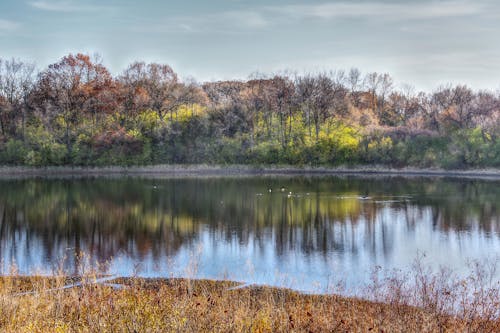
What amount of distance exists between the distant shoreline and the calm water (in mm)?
22955

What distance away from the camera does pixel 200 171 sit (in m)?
77.8

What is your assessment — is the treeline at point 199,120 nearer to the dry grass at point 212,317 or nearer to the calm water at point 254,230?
the calm water at point 254,230

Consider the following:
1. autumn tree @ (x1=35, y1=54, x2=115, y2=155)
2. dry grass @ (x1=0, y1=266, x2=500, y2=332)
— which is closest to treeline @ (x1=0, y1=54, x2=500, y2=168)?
autumn tree @ (x1=35, y1=54, x2=115, y2=155)

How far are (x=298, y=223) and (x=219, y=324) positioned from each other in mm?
21331

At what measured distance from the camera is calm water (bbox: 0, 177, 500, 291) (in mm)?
20500

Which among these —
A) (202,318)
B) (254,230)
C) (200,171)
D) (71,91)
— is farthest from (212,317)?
(71,91)

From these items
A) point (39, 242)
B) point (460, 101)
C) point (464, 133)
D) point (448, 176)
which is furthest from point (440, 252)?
point (460, 101)

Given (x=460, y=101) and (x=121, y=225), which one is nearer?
(x=121, y=225)

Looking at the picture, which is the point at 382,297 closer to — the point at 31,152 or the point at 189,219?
the point at 189,219

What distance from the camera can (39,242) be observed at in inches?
1014

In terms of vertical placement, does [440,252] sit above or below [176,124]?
below

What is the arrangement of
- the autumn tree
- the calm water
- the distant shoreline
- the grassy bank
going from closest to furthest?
the grassy bank < the calm water < the distant shoreline < the autumn tree

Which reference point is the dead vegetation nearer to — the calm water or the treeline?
the calm water

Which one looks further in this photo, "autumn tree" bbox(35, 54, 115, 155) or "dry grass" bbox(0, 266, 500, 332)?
"autumn tree" bbox(35, 54, 115, 155)
